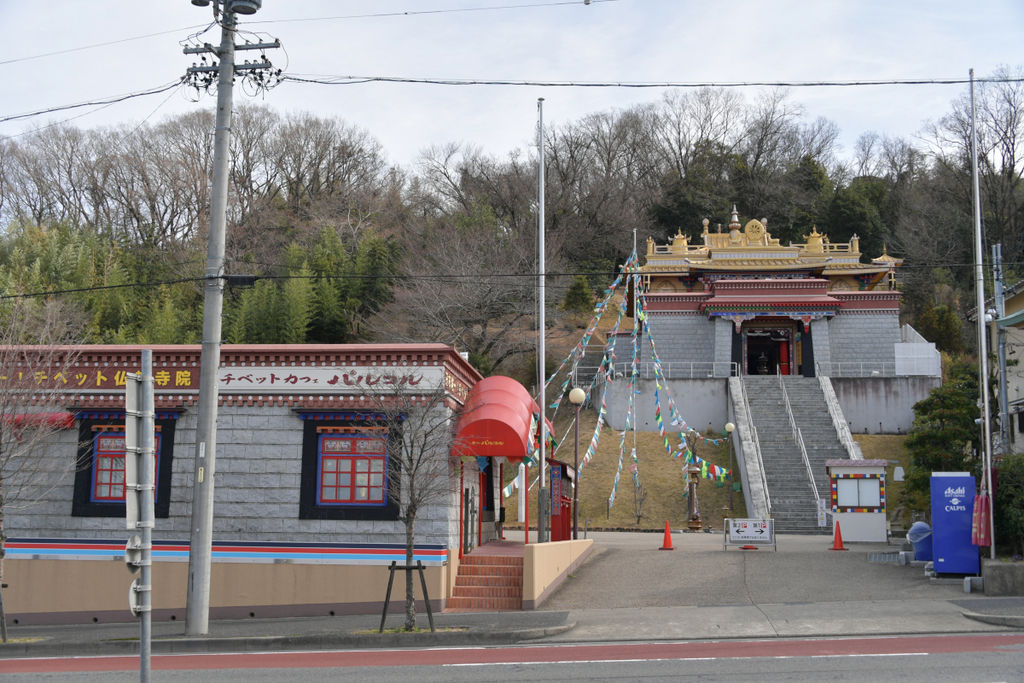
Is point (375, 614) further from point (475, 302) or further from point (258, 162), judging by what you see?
point (258, 162)

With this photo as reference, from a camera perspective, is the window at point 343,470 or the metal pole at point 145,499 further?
the window at point 343,470

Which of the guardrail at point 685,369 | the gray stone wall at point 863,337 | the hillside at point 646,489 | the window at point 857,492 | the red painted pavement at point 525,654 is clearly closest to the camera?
the red painted pavement at point 525,654

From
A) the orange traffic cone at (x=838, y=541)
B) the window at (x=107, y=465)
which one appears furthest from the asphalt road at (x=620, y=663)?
the orange traffic cone at (x=838, y=541)

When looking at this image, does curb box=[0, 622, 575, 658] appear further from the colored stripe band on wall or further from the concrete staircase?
the concrete staircase

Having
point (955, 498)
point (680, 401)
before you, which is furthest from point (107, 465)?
point (680, 401)

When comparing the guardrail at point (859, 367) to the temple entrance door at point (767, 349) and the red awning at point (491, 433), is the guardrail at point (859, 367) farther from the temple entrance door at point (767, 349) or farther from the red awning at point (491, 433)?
the red awning at point (491, 433)

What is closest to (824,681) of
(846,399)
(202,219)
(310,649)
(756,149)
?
(310,649)

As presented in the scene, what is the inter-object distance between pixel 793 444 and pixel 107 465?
26.9 m

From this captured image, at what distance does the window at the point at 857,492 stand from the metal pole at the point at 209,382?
1677 cm

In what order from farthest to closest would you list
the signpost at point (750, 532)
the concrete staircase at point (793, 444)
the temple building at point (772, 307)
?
the temple building at point (772, 307)
the concrete staircase at point (793, 444)
the signpost at point (750, 532)

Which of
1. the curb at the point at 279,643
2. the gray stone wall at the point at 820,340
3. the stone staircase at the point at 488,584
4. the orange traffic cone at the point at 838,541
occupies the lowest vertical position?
the curb at the point at 279,643

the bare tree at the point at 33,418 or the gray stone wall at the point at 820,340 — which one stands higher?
the gray stone wall at the point at 820,340

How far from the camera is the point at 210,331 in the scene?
649 inches

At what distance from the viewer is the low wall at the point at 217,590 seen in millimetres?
18500
